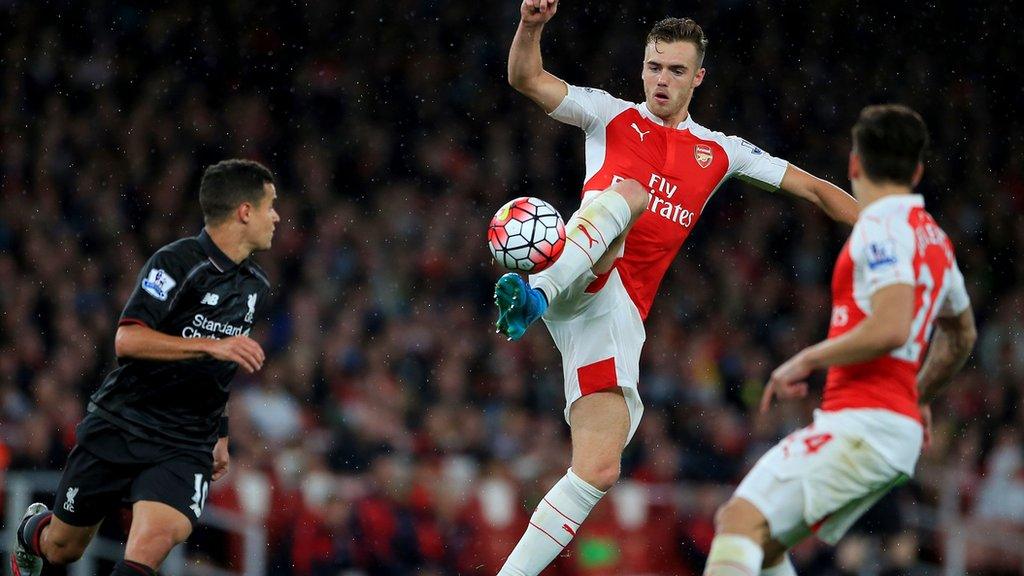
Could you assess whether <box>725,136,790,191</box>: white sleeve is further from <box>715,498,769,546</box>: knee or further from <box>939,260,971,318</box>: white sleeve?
<box>715,498,769,546</box>: knee

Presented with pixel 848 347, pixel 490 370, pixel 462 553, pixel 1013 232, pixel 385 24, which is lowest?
pixel 462 553

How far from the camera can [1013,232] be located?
16.1 metres

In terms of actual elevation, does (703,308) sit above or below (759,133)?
below

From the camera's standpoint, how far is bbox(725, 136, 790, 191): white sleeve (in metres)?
6.53

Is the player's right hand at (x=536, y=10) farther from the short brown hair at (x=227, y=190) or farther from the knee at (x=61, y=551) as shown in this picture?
the knee at (x=61, y=551)

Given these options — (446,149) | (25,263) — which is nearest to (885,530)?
(446,149)

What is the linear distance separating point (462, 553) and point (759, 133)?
28.8 ft

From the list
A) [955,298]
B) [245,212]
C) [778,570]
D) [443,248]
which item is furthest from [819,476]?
[443,248]

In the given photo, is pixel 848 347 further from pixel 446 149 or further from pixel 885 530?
pixel 446 149

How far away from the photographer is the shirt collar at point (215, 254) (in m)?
6.00

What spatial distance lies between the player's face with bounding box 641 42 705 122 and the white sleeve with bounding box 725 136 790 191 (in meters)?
0.36

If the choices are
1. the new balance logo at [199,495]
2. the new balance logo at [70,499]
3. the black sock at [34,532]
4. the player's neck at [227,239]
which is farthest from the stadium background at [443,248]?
the player's neck at [227,239]

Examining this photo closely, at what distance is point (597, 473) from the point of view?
595 cm

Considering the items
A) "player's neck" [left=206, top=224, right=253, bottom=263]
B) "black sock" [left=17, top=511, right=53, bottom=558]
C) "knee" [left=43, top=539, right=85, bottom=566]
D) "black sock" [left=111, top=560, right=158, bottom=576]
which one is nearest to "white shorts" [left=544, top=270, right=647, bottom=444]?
"player's neck" [left=206, top=224, right=253, bottom=263]
